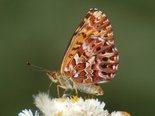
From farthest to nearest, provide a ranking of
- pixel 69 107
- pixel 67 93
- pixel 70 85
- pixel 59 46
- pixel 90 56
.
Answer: pixel 59 46 → pixel 90 56 → pixel 70 85 → pixel 67 93 → pixel 69 107

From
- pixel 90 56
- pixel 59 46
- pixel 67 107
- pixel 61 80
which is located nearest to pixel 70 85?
pixel 61 80

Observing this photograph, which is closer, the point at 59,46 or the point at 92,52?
the point at 92,52

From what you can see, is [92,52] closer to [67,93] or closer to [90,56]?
[90,56]

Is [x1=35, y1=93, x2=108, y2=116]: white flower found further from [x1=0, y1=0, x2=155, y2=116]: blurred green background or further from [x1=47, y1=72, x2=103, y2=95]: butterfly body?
[x1=0, y1=0, x2=155, y2=116]: blurred green background

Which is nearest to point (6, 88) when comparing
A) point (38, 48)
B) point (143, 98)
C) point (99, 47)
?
point (38, 48)

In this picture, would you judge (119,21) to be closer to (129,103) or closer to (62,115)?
(129,103)

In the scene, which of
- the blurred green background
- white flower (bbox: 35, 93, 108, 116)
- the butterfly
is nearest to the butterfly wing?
the butterfly
